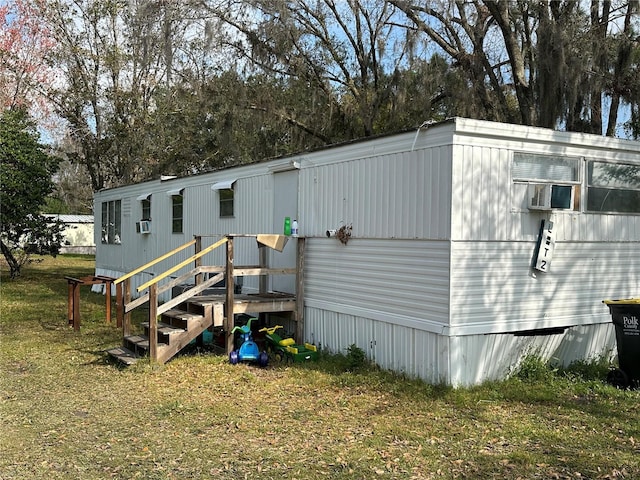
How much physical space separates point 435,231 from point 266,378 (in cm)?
257

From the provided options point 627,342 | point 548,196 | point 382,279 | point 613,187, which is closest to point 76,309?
point 382,279

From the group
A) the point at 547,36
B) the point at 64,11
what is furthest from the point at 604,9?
the point at 64,11

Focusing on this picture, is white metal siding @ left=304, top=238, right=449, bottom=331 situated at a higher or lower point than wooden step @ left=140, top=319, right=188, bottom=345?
higher

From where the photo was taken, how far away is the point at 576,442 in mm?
4930

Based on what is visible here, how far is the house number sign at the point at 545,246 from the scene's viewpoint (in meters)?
6.81

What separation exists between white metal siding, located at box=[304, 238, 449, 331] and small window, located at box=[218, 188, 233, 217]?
2.61 metres

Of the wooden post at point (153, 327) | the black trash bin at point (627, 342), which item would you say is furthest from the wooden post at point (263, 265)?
the black trash bin at point (627, 342)

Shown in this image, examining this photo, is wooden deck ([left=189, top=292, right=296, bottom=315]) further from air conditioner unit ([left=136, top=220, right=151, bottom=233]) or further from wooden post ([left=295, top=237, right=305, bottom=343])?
air conditioner unit ([left=136, top=220, right=151, bottom=233])

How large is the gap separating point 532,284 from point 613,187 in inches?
68.3

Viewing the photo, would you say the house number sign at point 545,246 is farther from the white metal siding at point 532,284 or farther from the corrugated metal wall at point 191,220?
the corrugated metal wall at point 191,220

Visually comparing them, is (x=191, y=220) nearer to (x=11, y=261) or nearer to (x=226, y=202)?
(x=226, y=202)

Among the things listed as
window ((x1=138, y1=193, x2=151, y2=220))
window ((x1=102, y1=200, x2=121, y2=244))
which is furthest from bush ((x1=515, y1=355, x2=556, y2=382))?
window ((x1=102, y1=200, x2=121, y2=244))

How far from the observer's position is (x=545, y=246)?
6828 mm

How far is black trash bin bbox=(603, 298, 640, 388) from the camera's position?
6363 millimetres
